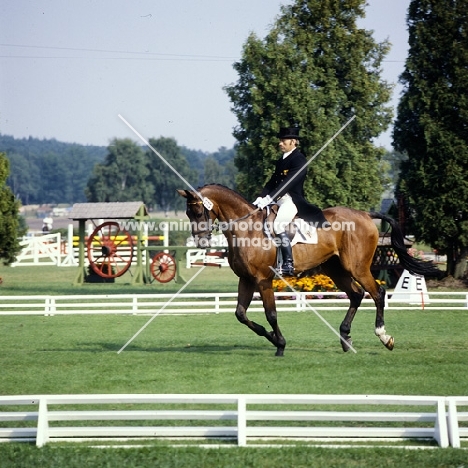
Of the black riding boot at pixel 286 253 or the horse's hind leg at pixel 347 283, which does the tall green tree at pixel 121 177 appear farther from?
the black riding boot at pixel 286 253

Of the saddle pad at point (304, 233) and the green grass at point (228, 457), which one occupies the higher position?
the saddle pad at point (304, 233)

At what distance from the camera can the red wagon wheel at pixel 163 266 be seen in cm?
3497

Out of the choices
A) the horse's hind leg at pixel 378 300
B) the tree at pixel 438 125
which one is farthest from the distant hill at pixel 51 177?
the horse's hind leg at pixel 378 300

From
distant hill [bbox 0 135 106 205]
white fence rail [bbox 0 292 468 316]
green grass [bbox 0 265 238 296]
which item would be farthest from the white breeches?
distant hill [bbox 0 135 106 205]

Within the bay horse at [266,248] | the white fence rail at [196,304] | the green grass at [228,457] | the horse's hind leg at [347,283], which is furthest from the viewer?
the white fence rail at [196,304]

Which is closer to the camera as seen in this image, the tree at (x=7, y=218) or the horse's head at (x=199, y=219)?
the horse's head at (x=199, y=219)

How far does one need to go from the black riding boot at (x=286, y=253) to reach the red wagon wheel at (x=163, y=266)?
70.7ft

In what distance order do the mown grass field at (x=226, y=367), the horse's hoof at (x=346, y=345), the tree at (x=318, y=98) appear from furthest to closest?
the tree at (x=318, y=98), the horse's hoof at (x=346, y=345), the mown grass field at (x=226, y=367)

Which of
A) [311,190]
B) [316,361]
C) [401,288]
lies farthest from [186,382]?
[311,190]

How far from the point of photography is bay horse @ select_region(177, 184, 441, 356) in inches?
520

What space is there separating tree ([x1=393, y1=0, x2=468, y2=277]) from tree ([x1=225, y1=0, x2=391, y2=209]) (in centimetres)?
131

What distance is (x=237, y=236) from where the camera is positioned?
13242 mm

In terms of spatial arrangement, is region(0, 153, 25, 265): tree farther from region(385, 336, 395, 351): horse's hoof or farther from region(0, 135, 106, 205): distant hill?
region(0, 135, 106, 205): distant hill

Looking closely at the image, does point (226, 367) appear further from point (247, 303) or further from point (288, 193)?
point (288, 193)
